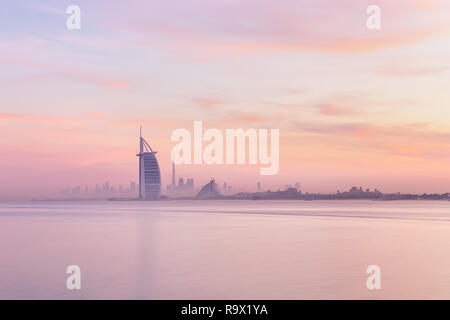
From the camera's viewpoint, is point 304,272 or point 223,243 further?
point 223,243

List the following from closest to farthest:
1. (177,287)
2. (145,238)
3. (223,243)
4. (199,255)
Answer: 1. (177,287)
2. (199,255)
3. (223,243)
4. (145,238)

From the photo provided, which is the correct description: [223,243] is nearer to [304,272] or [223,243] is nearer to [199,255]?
[199,255]

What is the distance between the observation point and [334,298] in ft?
67.5
